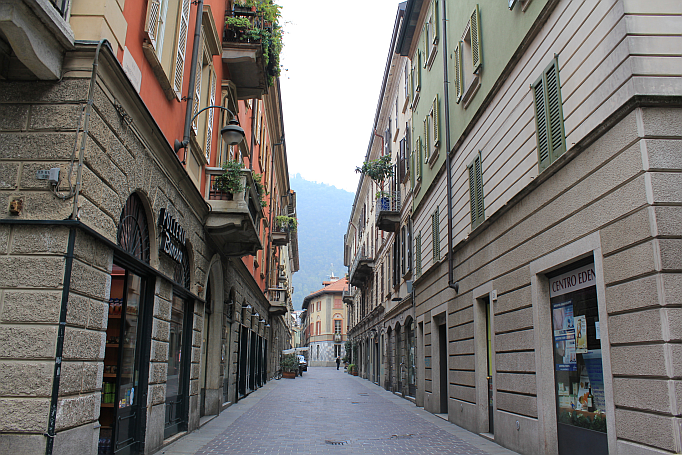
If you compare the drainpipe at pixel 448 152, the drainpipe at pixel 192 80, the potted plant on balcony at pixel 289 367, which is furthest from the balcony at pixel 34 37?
the potted plant on balcony at pixel 289 367

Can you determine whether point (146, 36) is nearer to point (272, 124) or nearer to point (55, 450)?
point (55, 450)

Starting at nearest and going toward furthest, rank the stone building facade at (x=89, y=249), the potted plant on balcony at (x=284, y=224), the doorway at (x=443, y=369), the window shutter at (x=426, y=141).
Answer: the stone building facade at (x=89, y=249) → the doorway at (x=443, y=369) → the window shutter at (x=426, y=141) → the potted plant on balcony at (x=284, y=224)

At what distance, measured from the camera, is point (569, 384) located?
7156mm

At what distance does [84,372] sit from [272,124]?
2070cm

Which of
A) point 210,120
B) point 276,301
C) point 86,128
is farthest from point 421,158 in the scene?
point 276,301

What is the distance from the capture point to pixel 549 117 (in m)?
7.52

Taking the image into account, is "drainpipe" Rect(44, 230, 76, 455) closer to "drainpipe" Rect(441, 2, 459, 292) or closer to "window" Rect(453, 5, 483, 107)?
"window" Rect(453, 5, 483, 107)

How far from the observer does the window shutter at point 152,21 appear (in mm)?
7000

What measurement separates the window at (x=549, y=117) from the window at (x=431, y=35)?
26.2ft

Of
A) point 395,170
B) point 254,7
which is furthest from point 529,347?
point 395,170

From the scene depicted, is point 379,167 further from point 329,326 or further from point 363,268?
point 329,326

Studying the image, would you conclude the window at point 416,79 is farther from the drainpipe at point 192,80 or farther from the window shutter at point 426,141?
the drainpipe at point 192,80

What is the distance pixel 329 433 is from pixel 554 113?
7.50 metres

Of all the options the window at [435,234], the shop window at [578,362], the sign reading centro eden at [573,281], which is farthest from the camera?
the window at [435,234]
